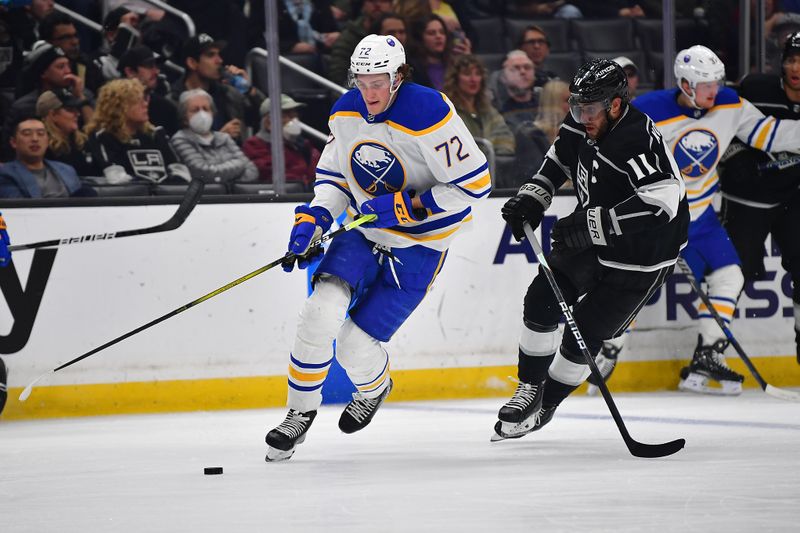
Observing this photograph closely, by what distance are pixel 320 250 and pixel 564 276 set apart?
778 mm

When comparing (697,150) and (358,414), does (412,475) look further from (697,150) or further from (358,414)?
(697,150)

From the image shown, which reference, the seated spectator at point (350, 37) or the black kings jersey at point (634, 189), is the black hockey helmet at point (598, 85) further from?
the seated spectator at point (350, 37)

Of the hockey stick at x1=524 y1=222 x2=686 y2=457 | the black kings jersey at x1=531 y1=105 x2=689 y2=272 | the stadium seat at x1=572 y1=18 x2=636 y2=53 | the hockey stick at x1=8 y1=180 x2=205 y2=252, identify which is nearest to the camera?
the hockey stick at x1=524 y1=222 x2=686 y2=457

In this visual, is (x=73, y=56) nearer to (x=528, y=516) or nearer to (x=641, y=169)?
(x=641, y=169)

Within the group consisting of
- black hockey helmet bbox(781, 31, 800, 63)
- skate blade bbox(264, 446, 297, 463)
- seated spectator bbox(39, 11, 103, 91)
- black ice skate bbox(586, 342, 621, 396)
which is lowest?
black ice skate bbox(586, 342, 621, 396)

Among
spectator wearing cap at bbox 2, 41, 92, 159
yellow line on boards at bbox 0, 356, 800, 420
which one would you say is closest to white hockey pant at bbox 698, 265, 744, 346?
yellow line on boards at bbox 0, 356, 800, 420

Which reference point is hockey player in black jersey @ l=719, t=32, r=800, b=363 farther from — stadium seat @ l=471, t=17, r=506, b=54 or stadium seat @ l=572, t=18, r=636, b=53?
stadium seat @ l=471, t=17, r=506, b=54

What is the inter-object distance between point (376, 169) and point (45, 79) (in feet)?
7.46

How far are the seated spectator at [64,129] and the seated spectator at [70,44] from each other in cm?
13

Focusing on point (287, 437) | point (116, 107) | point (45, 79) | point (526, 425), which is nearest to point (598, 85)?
point (526, 425)

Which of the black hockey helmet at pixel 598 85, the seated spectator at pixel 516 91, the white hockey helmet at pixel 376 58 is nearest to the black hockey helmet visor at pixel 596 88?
the black hockey helmet at pixel 598 85

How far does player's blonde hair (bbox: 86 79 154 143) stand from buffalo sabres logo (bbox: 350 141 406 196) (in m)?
1.92

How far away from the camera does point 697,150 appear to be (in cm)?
531

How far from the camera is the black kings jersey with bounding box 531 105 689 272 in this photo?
3.56 meters
